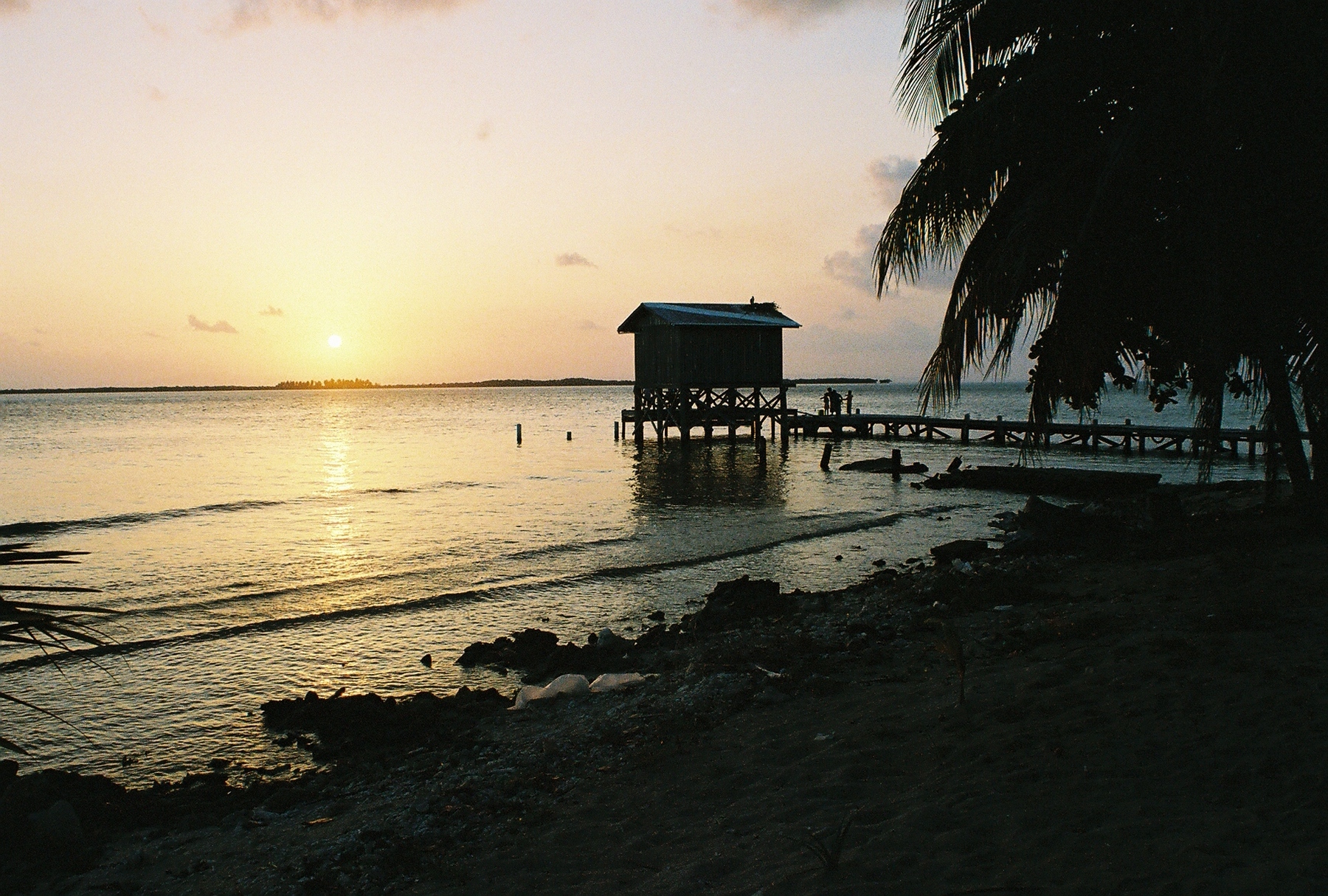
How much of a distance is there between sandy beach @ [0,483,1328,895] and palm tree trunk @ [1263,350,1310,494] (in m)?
1.37

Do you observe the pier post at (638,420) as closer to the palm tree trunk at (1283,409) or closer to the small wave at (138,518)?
the small wave at (138,518)

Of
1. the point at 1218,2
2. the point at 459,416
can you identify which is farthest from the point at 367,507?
the point at 459,416

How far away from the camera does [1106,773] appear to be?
16.4ft

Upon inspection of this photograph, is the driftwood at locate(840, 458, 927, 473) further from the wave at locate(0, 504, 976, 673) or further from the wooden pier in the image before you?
the wave at locate(0, 504, 976, 673)

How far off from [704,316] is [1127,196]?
36.2 metres

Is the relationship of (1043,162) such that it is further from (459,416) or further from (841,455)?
(459,416)

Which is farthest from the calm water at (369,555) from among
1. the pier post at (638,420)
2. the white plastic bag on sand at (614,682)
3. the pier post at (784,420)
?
the pier post at (784,420)

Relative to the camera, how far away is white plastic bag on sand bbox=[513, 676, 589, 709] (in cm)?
887

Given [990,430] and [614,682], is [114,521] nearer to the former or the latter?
[614,682]

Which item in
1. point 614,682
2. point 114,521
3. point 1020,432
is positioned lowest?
point 114,521

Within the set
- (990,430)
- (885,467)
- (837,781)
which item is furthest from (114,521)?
(990,430)

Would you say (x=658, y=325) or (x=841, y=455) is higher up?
(x=658, y=325)

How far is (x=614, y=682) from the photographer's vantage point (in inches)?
355

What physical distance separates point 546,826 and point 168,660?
8294 millimetres
